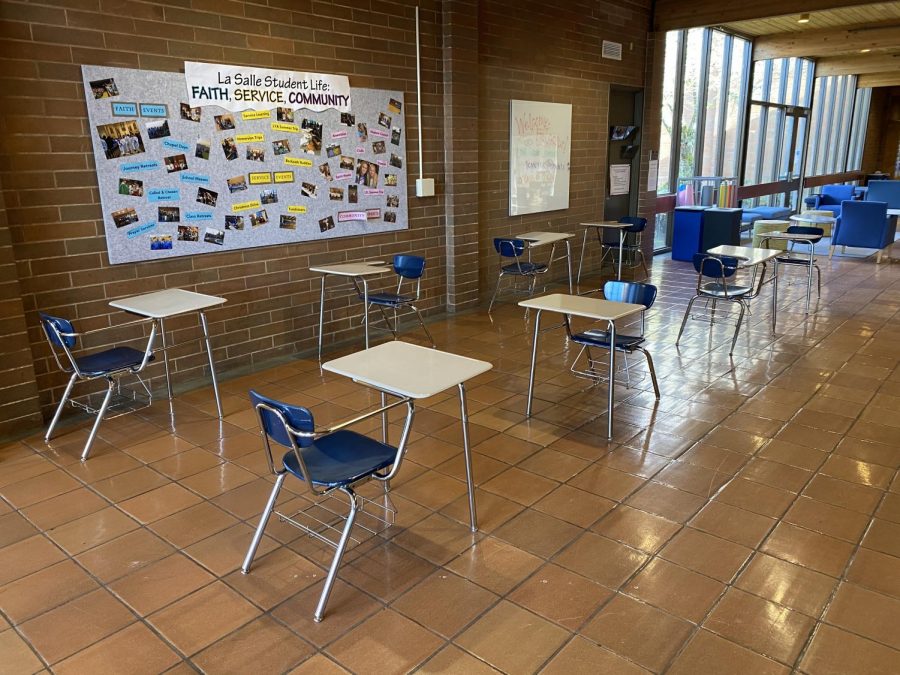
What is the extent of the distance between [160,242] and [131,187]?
37 centimetres

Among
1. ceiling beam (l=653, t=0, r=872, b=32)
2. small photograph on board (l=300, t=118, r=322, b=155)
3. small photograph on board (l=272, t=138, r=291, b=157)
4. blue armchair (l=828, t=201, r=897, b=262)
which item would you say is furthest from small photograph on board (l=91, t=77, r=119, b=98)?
blue armchair (l=828, t=201, r=897, b=262)

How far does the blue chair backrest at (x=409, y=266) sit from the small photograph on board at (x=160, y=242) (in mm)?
1707

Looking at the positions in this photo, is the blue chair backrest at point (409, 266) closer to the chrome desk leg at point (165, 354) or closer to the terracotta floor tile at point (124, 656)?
the chrome desk leg at point (165, 354)

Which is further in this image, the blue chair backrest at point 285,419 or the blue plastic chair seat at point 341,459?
the blue plastic chair seat at point 341,459

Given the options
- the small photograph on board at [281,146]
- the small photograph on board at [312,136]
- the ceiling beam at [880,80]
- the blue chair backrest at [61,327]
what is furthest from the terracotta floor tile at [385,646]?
the ceiling beam at [880,80]

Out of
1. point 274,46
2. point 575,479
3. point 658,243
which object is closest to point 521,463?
point 575,479

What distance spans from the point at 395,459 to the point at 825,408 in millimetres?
2957

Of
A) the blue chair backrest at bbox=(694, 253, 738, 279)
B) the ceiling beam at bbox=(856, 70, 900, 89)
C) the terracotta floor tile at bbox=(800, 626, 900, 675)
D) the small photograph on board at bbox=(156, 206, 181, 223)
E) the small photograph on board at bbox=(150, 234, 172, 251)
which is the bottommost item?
the terracotta floor tile at bbox=(800, 626, 900, 675)

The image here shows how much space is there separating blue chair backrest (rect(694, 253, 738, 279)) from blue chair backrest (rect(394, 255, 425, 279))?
7.19 feet

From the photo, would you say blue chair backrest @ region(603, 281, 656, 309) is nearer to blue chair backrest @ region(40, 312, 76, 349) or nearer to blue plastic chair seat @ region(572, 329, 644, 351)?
blue plastic chair seat @ region(572, 329, 644, 351)

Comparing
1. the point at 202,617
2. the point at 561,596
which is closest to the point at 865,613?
the point at 561,596

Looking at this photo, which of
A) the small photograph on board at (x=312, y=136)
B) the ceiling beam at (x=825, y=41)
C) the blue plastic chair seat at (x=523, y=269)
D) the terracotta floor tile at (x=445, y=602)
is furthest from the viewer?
the ceiling beam at (x=825, y=41)

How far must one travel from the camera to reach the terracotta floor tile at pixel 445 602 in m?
2.15

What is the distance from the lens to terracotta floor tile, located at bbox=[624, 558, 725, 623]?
2.20 m
